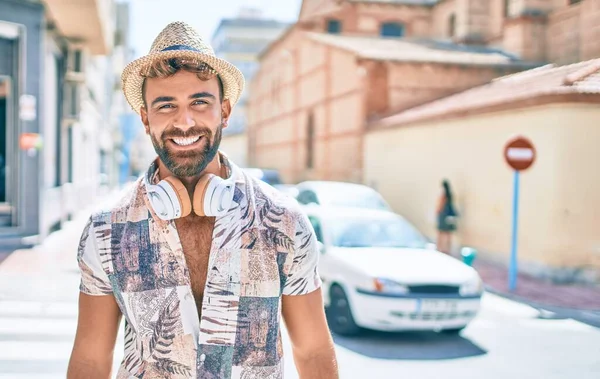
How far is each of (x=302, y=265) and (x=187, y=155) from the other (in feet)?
1.75

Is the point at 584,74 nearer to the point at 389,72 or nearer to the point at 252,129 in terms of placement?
the point at 389,72

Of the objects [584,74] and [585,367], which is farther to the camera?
[584,74]

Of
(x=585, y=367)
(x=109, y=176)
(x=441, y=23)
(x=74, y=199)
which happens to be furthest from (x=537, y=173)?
(x=109, y=176)

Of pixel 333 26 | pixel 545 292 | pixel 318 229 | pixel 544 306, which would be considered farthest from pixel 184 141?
pixel 333 26

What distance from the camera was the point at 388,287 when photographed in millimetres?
7906

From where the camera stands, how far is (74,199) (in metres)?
22.0

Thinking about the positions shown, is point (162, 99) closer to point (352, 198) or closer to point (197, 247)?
point (197, 247)

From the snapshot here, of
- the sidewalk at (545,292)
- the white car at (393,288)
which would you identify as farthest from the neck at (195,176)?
the sidewalk at (545,292)

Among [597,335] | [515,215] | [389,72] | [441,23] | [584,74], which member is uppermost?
[441,23]

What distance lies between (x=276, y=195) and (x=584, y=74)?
12.5 meters

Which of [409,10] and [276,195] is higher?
[409,10]

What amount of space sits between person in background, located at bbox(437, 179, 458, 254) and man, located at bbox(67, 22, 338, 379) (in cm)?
1344

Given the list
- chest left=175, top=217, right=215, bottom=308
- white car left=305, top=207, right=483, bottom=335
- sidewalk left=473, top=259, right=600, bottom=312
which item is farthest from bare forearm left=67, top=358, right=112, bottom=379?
sidewalk left=473, top=259, right=600, bottom=312

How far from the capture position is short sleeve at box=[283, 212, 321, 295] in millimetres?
2230
